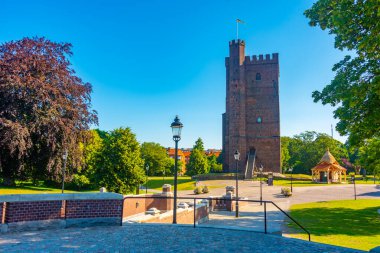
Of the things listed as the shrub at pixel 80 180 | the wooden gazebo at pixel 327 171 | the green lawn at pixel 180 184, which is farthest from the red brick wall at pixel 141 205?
the wooden gazebo at pixel 327 171

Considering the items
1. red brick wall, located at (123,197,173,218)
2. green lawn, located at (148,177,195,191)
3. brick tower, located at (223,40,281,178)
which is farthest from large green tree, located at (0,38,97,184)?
brick tower, located at (223,40,281,178)

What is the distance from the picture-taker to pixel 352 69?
1143 centimetres

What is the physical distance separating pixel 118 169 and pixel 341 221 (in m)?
19.2

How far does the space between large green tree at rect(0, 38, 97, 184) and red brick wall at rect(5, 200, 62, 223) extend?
39.8ft

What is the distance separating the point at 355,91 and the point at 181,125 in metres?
6.17

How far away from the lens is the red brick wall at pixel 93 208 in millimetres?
8969

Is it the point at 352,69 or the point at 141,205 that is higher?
the point at 352,69

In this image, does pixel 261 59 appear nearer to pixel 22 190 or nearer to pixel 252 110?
pixel 252 110

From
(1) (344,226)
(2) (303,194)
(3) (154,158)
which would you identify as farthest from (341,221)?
(3) (154,158)

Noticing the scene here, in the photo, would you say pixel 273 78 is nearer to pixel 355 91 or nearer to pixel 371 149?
pixel 371 149

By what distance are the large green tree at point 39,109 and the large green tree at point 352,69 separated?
56.8 feet

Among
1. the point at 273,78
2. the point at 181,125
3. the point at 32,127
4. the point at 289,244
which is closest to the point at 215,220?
the point at 181,125

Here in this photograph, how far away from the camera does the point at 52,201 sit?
8.66 meters

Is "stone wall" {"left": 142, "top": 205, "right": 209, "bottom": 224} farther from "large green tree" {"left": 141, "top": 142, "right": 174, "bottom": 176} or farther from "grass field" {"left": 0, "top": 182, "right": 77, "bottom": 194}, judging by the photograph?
"large green tree" {"left": 141, "top": 142, "right": 174, "bottom": 176}
